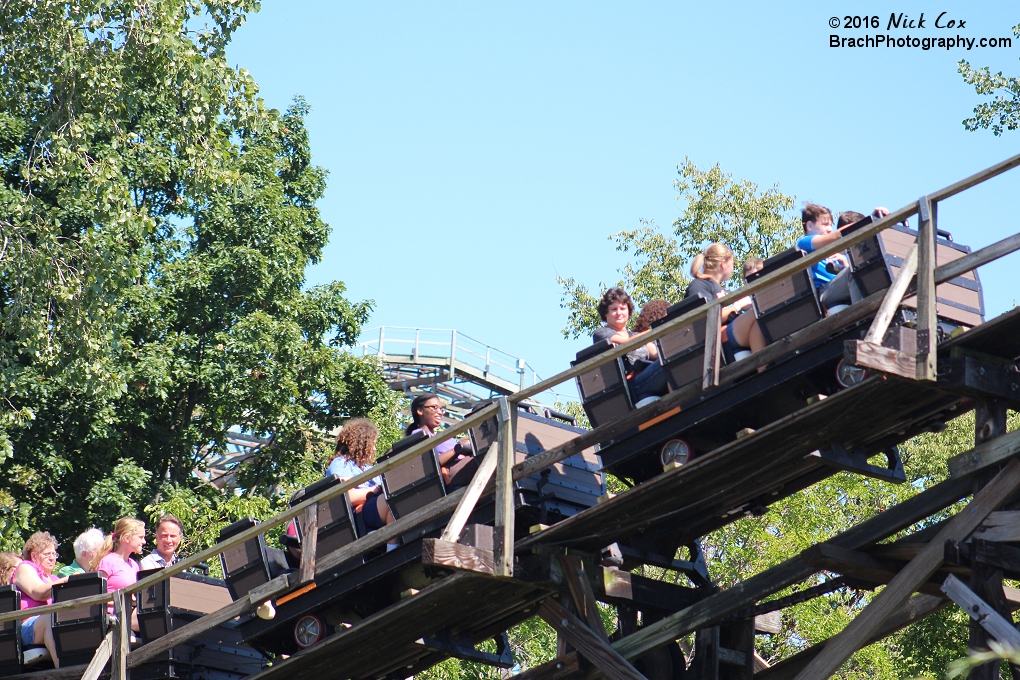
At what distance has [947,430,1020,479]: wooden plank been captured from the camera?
6.75 meters

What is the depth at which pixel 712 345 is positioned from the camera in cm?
700

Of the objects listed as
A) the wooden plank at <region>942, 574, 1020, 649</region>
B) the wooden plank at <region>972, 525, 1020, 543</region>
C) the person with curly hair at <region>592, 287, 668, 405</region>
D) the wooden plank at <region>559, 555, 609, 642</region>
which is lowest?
the wooden plank at <region>942, 574, 1020, 649</region>

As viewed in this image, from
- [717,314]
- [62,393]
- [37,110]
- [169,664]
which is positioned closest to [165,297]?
[62,393]

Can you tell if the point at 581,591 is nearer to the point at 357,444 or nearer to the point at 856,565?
the point at 856,565

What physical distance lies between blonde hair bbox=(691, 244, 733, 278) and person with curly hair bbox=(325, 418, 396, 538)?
2.24 meters

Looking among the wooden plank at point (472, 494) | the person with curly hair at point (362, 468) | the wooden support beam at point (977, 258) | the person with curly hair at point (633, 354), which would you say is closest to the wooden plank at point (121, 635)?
the person with curly hair at point (362, 468)

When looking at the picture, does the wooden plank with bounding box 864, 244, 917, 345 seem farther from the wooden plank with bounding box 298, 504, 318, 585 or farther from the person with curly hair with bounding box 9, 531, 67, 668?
the person with curly hair with bounding box 9, 531, 67, 668

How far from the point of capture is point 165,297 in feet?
66.0

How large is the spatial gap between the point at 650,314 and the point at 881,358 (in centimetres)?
205

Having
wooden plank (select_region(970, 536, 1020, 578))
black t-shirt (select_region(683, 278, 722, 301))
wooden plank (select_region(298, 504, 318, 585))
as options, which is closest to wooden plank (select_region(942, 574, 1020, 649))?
wooden plank (select_region(970, 536, 1020, 578))

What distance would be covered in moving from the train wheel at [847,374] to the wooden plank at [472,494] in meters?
1.89

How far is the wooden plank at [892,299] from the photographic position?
631 cm

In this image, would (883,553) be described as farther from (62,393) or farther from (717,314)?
(62,393)

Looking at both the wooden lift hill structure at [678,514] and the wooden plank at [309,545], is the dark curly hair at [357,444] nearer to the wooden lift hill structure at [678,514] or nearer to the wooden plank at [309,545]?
the wooden lift hill structure at [678,514]
